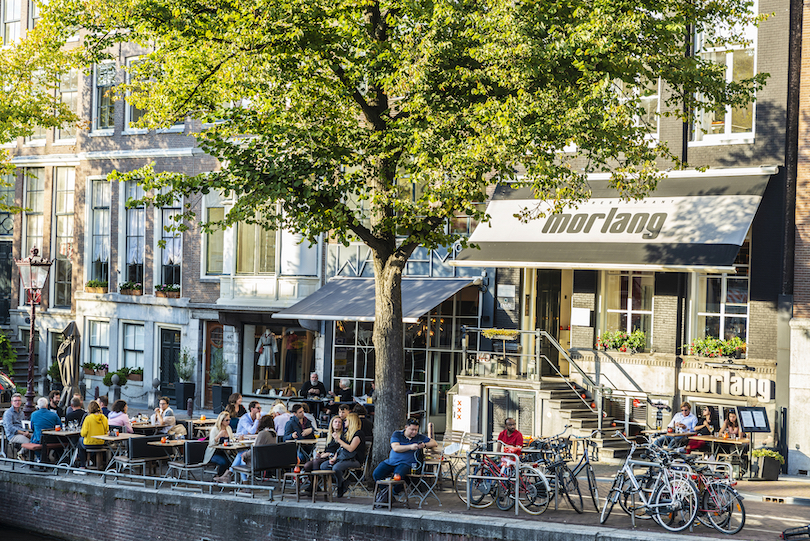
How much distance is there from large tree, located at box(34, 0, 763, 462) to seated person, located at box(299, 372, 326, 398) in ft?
24.0

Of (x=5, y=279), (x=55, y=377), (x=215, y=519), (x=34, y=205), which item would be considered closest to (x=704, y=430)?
(x=215, y=519)

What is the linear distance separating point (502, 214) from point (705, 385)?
19.0 ft

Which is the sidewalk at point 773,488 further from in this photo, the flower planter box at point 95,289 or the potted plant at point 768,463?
the flower planter box at point 95,289

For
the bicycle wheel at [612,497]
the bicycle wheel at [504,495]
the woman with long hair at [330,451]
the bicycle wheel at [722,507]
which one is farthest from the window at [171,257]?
the bicycle wheel at [722,507]

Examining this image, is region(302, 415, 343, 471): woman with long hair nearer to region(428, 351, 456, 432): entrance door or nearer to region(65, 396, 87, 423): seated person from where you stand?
region(65, 396, 87, 423): seated person

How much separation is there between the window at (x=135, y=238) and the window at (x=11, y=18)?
8337 mm

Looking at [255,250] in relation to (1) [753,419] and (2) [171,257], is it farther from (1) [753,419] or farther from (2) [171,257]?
(1) [753,419]

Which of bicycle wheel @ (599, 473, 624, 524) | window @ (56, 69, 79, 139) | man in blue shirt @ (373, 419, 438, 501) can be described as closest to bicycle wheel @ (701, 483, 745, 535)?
bicycle wheel @ (599, 473, 624, 524)

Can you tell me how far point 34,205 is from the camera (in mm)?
33281

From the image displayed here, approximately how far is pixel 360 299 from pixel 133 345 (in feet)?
34.0

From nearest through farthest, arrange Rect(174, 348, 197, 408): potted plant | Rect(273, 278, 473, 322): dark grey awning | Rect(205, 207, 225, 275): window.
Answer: Rect(273, 278, 473, 322): dark grey awning < Rect(174, 348, 197, 408): potted plant < Rect(205, 207, 225, 275): window

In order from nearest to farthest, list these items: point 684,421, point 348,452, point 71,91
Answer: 1. point 348,452
2. point 684,421
3. point 71,91

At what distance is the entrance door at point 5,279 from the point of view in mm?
34156

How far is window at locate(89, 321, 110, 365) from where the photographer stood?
3027 centimetres
